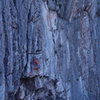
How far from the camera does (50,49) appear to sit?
16.7ft

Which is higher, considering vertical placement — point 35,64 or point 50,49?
point 50,49

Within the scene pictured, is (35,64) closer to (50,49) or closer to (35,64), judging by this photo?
(35,64)

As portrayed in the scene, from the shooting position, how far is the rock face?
13.1ft

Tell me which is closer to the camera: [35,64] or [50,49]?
[35,64]

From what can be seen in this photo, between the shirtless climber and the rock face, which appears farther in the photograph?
the shirtless climber

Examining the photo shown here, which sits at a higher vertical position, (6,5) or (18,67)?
(6,5)

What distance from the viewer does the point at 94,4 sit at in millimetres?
6500

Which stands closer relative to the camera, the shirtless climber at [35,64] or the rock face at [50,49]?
the rock face at [50,49]

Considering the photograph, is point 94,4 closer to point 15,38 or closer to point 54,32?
point 54,32

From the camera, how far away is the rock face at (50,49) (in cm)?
399

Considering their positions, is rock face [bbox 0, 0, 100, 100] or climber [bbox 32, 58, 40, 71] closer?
rock face [bbox 0, 0, 100, 100]

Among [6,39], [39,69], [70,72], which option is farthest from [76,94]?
[6,39]

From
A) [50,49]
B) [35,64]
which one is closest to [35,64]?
[35,64]

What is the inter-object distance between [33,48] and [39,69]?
45 centimetres
